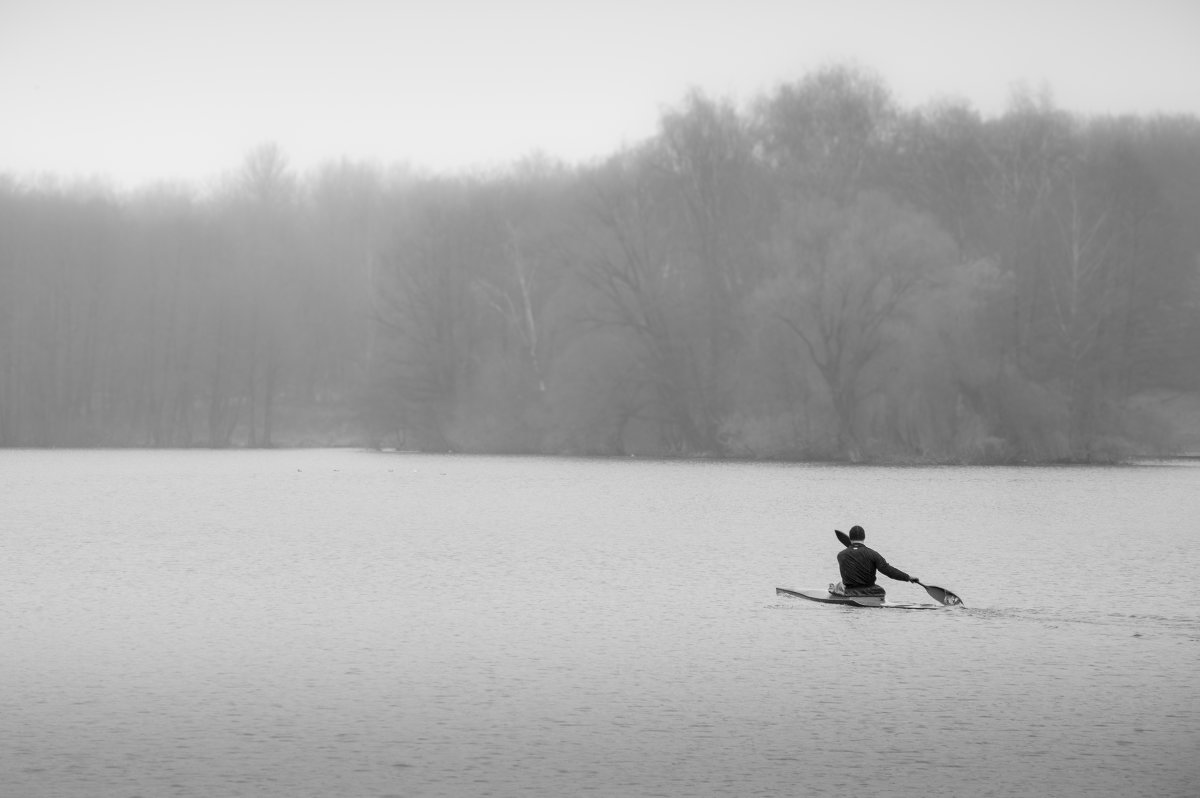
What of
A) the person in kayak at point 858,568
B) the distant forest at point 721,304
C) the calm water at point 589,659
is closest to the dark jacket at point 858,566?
the person in kayak at point 858,568

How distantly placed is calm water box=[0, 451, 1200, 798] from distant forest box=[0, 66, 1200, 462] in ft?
81.0

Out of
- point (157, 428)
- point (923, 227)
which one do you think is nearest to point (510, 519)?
point (923, 227)

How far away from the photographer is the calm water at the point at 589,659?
12.7 m

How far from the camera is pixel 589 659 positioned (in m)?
18.4

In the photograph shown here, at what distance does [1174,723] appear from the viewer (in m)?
14.4

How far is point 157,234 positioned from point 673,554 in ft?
270

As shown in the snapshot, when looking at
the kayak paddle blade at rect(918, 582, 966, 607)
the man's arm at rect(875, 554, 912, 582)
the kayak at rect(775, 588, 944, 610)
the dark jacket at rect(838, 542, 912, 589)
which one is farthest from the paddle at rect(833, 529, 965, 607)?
the man's arm at rect(875, 554, 912, 582)

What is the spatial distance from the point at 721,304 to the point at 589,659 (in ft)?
188

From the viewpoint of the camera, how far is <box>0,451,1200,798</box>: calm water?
12.7m

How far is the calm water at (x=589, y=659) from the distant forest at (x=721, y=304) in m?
24.7

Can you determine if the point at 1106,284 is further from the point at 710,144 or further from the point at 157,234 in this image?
the point at 157,234

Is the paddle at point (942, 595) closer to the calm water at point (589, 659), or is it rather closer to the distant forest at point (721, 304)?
the calm water at point (589, 659)

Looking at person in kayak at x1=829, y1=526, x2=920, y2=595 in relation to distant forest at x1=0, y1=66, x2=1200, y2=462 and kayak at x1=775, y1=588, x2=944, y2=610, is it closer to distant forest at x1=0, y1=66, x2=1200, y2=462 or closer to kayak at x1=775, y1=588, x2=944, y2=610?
kayak at x1=775, y1=588, x2=944, y2=610

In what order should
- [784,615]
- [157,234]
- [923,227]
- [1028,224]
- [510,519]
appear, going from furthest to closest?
[157,234] < [1028,224] < [923,227] < [510,519] < [784,615]
